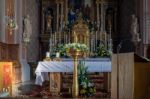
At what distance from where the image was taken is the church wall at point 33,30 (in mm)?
15625

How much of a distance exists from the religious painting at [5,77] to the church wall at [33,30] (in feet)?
17.7

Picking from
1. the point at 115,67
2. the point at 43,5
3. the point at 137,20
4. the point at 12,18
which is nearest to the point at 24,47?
the point at 12,18

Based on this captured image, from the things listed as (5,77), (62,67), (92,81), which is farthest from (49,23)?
(5,77)

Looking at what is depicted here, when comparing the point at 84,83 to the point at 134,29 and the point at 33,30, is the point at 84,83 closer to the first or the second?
the point at 134,29

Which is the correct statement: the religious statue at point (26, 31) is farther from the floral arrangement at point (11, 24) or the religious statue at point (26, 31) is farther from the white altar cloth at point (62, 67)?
the white altar cloth at point (62, 67)

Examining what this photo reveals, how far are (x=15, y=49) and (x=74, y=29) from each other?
10.6ft

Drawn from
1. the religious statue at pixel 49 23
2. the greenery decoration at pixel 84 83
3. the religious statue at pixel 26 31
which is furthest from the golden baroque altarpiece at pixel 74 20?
the greenery decoration at pixel 84 83

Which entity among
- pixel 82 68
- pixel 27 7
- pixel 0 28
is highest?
pixel 27 7

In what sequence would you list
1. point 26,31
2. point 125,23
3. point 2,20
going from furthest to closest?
1. point 125,23
2. point 26,31
3. point 2,20

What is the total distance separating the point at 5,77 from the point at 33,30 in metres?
6.68

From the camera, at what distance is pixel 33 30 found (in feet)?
53.4

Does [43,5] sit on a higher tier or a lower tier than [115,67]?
higher

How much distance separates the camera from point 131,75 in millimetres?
3695

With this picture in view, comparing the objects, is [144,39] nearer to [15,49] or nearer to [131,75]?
[15,49]
